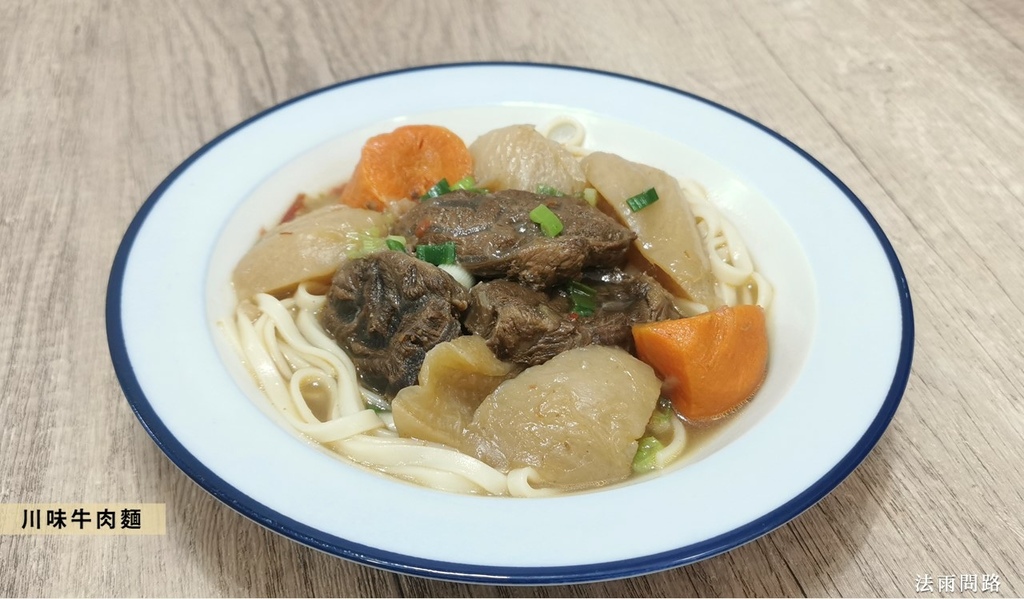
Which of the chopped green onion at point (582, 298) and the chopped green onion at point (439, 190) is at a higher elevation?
the chopped green onion at point (439, 190)

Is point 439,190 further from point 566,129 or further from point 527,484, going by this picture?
point 527,484

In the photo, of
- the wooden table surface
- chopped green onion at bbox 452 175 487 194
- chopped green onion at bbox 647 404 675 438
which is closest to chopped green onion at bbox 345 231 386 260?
chopped green onion at bbox 452 175 487 194

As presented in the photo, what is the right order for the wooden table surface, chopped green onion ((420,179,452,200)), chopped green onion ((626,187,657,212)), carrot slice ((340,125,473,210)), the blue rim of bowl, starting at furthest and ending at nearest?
1. carrot slice ((340,125,473,210))
2. chopped green onion ((420,179,452,200))
3. chopped green onion ((626,187,657,212))
4. the wooden table surface
5. the blue rim of bowl

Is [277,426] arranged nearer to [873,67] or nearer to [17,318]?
[17,318]

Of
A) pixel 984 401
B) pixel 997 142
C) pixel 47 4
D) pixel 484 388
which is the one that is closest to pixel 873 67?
pixel 997 142

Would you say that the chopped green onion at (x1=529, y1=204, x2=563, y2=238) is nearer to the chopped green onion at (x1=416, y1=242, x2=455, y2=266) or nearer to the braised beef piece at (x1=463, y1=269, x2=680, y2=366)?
the braised beef piece at (x1=463, y1=269, x2=680, y2=366)

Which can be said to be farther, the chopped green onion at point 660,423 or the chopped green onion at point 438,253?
the chopped green onion at point 438,253

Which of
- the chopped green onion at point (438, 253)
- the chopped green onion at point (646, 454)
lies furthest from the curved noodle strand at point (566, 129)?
the chopped green onion at point (646, 454)

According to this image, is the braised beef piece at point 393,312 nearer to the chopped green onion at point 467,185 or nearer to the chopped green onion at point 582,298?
the chopped green onion at point 582,298
